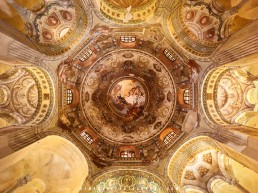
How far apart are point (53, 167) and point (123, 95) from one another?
8096mm

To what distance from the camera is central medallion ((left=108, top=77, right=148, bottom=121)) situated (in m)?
20.7

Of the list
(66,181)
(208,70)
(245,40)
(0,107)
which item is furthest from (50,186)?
(245,40)

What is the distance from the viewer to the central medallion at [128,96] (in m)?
19.0

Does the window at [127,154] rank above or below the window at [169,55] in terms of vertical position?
below

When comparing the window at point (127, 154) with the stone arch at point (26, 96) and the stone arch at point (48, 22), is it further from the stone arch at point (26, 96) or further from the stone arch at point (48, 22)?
the stone arch at point (48, 22)

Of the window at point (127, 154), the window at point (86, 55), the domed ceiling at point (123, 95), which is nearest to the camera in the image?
the domed ceiling at point (123, 95)

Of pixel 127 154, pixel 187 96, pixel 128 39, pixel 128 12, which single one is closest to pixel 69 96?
pixel 128 39

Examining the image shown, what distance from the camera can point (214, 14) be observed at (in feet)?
48.8

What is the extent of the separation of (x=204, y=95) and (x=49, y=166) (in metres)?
11.5

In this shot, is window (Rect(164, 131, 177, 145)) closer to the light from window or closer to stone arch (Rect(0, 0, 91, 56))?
the light from window

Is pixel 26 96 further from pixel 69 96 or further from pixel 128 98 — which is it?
pixel 128 98

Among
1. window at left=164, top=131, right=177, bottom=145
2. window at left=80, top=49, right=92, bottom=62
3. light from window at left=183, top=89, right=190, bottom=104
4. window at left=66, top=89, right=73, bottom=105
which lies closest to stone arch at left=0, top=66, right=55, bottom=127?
window at left=66, top=89, right=73, bottom=105

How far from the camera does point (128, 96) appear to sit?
20.9m

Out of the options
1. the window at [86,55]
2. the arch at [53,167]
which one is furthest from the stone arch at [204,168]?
Result: the window at [86,55]
